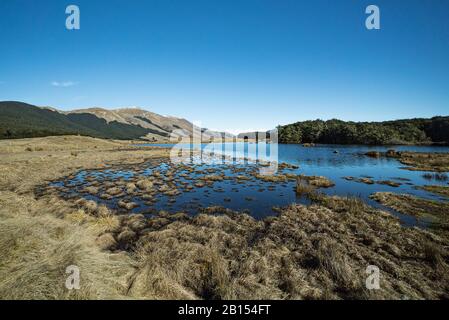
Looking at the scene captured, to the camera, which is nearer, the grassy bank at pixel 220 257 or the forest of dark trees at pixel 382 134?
the grassy bank at pixel 220 257

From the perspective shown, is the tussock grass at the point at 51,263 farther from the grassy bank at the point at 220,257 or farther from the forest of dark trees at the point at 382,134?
the forest of dark trees at the point at 382,134

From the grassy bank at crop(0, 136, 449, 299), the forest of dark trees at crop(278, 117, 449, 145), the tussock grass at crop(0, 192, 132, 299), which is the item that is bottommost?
the grassy bank at crop(0, 136, 449, 299)

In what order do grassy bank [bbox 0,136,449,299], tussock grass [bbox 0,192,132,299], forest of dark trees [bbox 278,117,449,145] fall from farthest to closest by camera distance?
forest of dark trees [bbox 278,117,449,145] < grassy bank [bbox 0,136,449,299] < tussock grass [bbox 0,192,132,299]

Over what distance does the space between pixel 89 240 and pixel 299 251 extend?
372 inches

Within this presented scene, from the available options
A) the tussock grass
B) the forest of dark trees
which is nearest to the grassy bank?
the tussock grass

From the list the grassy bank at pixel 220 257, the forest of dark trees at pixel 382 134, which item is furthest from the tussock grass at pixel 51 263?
the forest of dark trees at pixel 382 134

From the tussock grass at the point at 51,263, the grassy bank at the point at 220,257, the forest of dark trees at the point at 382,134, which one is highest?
the forest of dark trees at the point at 382,134

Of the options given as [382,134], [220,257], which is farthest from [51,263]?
[382,134]

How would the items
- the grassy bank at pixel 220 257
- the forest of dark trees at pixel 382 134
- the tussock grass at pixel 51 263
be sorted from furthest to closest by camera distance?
the forest of dark trees at pixel 382 134
the grassy bank at pixel 220 257
the tussock grass at pixel 51 263

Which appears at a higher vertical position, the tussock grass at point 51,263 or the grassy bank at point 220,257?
the tussock grass at point 51,263

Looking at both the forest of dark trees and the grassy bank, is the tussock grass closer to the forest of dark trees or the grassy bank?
the grassy bank

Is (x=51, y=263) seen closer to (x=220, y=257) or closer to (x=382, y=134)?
(x=220, y=257)

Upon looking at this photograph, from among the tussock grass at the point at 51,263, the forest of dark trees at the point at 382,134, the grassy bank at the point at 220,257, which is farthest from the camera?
the forest of dark trees at the point at 382,134
